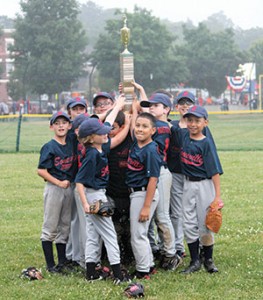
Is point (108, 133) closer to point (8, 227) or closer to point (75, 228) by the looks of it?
point (75, 228)

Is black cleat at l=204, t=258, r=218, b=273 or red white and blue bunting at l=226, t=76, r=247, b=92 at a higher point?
red white and blue bunting at l=226, t=76, r=247, b=92

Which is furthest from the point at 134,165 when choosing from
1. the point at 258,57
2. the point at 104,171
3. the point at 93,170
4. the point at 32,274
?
the point at 258,57

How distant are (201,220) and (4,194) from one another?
5.82 meters

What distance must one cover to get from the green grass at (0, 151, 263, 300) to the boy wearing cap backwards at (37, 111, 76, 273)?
371mm

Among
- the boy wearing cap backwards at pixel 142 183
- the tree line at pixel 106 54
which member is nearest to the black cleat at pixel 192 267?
the boy wearing cap backwards at pixel 142 183

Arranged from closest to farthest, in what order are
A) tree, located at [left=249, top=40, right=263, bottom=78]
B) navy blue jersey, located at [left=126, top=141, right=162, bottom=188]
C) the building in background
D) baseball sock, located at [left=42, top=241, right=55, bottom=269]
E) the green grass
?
the green grass → navy blue jersey, located at [left=126, top=141, right=162, bottom=188] → baseball sock, located at [left=42, top=241, right=55, bottom=269] → the building in background → tree, located at [left=249, top=40, right=263, bottom=78]

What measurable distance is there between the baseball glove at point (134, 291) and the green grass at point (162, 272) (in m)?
0.07

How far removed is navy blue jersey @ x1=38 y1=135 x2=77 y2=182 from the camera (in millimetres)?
6663

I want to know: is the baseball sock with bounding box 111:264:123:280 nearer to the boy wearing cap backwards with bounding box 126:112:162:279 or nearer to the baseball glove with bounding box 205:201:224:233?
the boy wearing cap backwards with bounding box 126:112:162:279

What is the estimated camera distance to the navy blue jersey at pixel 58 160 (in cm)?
666

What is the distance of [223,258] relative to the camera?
7.15 meters

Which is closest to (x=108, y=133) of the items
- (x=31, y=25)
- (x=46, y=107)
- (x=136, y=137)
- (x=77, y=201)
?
(x=136, y=137)

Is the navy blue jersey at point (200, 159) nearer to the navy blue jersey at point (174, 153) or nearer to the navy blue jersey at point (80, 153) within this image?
the navy blue jersey at point (174, 153)

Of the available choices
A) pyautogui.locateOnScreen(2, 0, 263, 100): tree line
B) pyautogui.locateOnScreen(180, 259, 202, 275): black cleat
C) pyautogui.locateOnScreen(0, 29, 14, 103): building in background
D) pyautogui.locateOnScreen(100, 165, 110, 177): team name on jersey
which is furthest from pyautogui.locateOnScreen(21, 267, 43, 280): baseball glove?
pyautogui.locateOnScreen(0, 29, 14, 103): building in background
